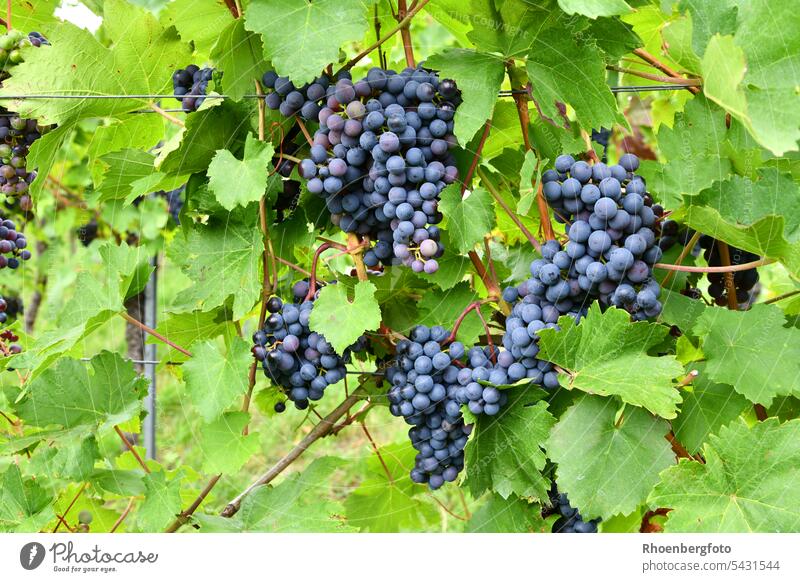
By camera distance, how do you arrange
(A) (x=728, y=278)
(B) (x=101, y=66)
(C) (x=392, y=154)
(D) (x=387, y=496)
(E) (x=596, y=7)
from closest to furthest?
(E) (x=596, y=7), (C) (x=392, y=154), (A) (x=728, y=278), (B) (x=101, y=66), (D) (x=387, y=496)

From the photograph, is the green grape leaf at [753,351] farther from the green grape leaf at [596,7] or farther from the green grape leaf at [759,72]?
the green grape leaf at [596,7]

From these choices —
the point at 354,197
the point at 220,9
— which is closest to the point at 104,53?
the point at 220,9

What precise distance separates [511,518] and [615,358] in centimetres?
34

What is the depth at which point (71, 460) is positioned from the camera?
1.24 m

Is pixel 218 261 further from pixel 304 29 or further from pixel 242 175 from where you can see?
pixel 304 29

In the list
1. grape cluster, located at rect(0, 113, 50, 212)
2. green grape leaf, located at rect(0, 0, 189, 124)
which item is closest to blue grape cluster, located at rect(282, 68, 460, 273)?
green grape leaf, located at rect(0, 0, 189, 124)

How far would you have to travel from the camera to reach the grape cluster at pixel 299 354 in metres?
1.16

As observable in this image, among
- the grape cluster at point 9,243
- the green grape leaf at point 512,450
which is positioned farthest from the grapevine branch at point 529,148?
A: the grape cluster at point 9,243

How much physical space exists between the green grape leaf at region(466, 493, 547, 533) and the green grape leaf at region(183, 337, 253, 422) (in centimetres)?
42

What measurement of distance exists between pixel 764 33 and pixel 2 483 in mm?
1312

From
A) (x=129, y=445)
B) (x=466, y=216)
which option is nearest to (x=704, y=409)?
(x=466, y=216)

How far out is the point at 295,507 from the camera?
4.12 feet

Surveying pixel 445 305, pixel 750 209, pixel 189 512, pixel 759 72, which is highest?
pixel 759 72
